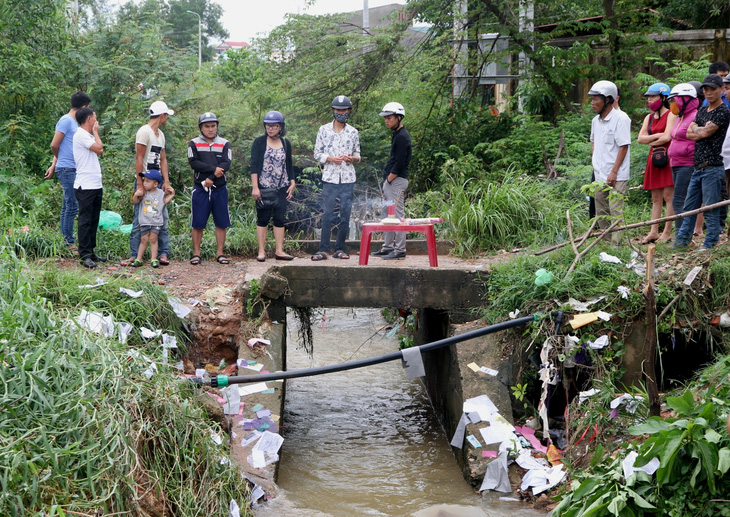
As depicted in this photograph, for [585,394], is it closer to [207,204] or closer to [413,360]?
[413,360]

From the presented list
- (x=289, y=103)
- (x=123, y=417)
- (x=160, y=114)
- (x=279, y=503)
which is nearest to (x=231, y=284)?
(x=160, y=114)

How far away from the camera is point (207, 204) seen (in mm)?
7957

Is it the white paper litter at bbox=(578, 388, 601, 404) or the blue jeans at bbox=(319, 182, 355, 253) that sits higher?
the blue jeans at bbox=(319, 182, 355, 253)

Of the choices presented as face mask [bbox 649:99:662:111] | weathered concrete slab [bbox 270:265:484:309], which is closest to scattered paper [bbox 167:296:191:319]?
weathered concrete slab [bbox 270:265:484:309]

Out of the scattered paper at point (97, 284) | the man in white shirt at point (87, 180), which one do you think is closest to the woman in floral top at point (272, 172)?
the man in white shirt at point (87, 180)

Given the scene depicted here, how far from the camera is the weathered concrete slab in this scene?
6.99 m

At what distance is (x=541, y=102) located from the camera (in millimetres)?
12648

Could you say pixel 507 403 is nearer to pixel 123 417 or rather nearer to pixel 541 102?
pixel 123 417

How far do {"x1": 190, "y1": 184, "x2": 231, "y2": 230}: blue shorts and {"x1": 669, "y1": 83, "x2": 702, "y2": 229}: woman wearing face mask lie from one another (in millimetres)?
4766

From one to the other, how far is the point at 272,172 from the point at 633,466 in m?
5.10

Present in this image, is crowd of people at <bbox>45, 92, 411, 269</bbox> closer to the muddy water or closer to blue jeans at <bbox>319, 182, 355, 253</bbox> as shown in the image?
blue jeans at <bbox>319, 182, 355, 253</bbox>

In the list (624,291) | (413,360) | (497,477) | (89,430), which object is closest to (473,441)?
(497,477)

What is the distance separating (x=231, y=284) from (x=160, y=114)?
6.66ft

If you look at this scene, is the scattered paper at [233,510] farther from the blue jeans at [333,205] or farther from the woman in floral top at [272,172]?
the blue jeans at [333,205]
